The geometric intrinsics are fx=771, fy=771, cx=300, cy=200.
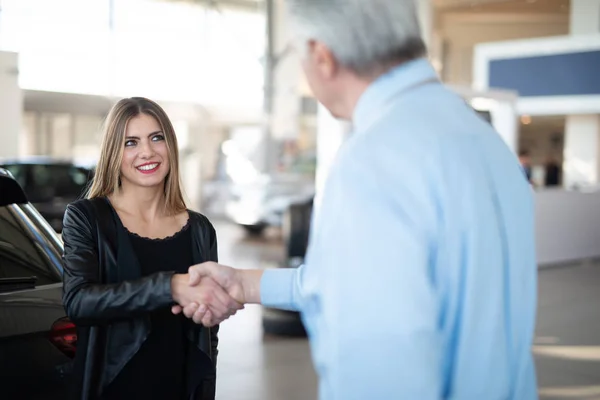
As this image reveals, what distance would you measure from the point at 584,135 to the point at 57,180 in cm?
1251

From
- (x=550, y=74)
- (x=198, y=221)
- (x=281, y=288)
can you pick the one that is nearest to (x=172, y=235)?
(x=198, y=221)

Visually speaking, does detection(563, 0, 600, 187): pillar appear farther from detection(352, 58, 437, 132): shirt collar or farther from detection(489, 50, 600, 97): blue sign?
detection(352, 58, 437, 132): shirt collar

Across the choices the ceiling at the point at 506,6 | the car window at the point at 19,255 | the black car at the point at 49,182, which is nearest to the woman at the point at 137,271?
the car window at the point at 19,255

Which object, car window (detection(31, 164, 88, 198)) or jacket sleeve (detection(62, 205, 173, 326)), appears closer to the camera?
jacket sleeve (detection(62, 205, 173, 326))

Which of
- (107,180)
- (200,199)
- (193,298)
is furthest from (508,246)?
(200,199)

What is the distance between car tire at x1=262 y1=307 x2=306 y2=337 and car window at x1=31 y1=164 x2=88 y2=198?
13.9 ft

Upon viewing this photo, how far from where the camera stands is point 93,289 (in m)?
2.01

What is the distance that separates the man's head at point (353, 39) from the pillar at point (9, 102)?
14.4m

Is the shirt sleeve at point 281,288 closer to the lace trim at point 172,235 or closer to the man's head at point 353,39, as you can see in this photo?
the man's head at point 353,39

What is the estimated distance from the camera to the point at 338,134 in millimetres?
10648

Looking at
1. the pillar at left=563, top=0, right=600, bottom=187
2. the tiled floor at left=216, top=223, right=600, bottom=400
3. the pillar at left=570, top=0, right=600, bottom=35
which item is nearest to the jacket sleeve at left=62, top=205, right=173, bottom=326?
the tiled floor at left=216, top=223, right=600, bottom=400

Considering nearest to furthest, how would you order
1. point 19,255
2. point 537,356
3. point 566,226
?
point 19,255 → point 537,356 → point 566,226

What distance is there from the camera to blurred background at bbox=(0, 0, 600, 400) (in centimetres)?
564

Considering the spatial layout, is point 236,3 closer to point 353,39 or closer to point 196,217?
point 196,217
